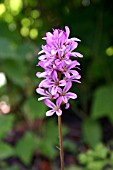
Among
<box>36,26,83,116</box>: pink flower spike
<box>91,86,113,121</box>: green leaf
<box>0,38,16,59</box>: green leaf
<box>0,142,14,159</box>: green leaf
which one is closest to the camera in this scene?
<box>36,26,83,116</box>: pink flower spike

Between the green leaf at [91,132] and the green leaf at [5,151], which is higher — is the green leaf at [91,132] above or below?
above

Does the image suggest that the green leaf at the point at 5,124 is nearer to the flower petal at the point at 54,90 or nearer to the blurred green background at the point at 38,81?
the blurred green background at the point at 38,81

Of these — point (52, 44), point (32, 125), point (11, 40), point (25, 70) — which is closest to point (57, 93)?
point (52, 44)

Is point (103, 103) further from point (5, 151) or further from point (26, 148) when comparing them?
point (5, 151)

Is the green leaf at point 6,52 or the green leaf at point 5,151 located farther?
the green leaf at point 6,52

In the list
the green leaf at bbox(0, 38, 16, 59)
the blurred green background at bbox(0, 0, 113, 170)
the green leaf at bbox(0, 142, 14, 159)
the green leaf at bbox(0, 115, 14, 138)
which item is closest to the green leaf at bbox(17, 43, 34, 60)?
the blurred green background at bbox(0, 0, 113, 170)

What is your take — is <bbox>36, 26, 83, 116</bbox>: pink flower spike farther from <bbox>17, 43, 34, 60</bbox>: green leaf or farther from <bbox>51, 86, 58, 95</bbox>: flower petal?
<bbox>17, 43, 34, 60</bbox>: green leaf

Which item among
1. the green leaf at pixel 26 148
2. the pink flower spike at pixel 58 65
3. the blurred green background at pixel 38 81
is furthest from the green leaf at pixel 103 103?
the pink flower spike at pixel 58 65

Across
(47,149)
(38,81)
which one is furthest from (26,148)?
(38,81)

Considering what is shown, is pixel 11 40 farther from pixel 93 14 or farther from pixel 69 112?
pixel 69 112
